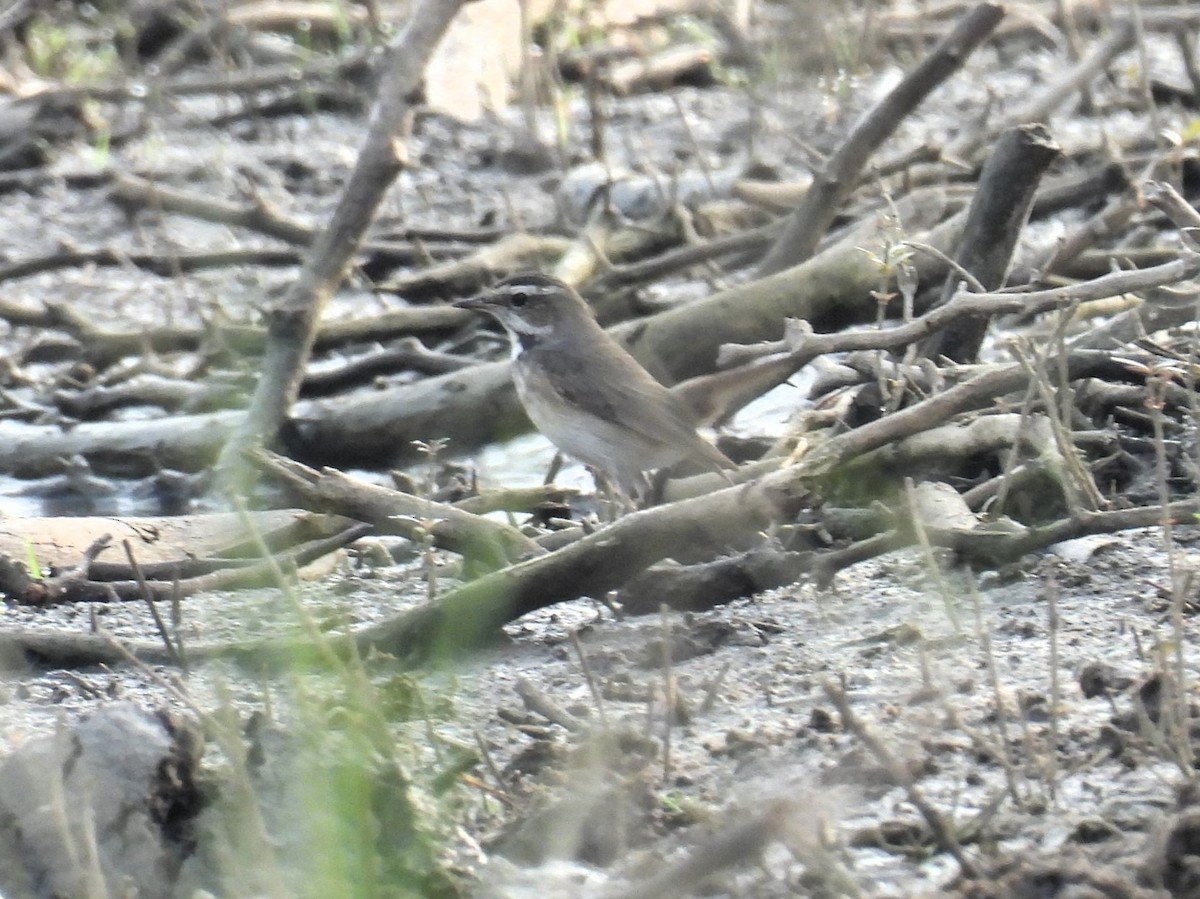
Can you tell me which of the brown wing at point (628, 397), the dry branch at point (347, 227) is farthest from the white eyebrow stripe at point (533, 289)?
the dry branch at point (347, 227)

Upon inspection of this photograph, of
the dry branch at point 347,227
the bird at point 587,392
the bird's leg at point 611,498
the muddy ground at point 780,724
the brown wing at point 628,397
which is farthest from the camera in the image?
the dry branch at point 347,227

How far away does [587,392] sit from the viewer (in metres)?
6.37

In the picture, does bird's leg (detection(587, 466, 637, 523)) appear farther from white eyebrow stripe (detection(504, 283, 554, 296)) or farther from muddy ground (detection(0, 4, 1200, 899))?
white eyebrow stripe (detection(504, 283, 554, 296))

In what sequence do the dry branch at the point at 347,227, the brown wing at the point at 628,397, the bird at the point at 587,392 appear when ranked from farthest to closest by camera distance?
the dry branch at the point at 347,227, the bird at the point at 587,392, the brown wing at the point at 628,397

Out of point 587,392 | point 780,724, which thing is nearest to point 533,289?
point 587,392

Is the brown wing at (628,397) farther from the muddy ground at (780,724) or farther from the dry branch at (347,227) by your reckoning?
the dry branch at (347,227)

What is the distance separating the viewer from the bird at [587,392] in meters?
6.10

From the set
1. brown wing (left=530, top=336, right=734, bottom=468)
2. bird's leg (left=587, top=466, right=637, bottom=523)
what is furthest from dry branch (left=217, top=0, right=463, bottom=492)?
bird's leg (left=587, top=466, right=637, bottom=523)

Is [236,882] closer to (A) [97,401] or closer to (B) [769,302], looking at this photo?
(B) [769,302]

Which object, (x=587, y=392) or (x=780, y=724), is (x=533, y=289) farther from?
(x=780, y=724)

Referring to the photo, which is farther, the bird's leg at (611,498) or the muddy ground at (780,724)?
the bird's leg at (611,498)

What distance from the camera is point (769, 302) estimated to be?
6.93 meters

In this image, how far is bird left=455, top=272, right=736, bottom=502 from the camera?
6.10 metres

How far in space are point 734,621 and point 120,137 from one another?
7636 mm
